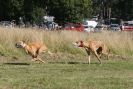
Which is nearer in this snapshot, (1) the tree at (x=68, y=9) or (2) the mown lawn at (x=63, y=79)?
(2) the mown lawn at (x=63, y=79)

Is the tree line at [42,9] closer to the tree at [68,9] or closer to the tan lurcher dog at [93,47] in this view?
the tree at [68,9]

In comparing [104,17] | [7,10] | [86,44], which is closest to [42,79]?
[86,44]

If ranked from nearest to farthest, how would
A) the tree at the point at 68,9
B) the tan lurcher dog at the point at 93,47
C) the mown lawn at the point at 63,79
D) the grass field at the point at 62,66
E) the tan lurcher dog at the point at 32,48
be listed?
the mown lawn at the point at 63,79, the grass field at the point at 62,66, the tan lurcher dog at the point at 32,48, the tan lurcher dog at the point at 93,47, the tree at the point at 68,9

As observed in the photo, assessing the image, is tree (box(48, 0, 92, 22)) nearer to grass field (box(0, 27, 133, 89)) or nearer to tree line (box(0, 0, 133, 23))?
tree line (box(0, 0, 133, 23))

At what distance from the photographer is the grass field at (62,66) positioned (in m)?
11.5

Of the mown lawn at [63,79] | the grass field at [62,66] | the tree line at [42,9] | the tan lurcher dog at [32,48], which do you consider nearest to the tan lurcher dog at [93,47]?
the grass field at [62,66]

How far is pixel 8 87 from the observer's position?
35.1ft

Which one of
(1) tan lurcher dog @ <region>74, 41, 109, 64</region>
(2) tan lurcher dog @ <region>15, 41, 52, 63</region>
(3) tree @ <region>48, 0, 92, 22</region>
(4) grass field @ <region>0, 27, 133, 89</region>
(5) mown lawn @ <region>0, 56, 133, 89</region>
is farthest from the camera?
(3) tree @ <region>48, 0, 92, 22</region>

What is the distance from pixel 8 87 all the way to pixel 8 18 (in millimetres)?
48944

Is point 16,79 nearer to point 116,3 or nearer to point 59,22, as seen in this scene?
point 59,22

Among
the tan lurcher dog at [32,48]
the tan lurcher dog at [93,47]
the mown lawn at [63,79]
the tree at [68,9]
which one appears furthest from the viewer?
the tree at [68,9]

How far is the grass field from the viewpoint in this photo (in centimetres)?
1145

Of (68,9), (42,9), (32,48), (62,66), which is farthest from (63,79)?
(42,9)

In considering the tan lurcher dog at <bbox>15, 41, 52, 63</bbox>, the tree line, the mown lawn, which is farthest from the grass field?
the tree line
